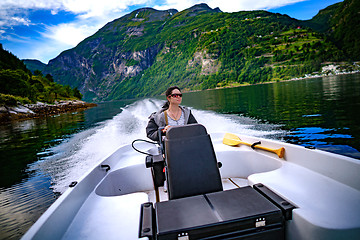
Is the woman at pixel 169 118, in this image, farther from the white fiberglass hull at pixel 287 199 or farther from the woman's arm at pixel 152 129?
the white fiberglass hull at pixel 287 199

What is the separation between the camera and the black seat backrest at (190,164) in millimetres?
1894

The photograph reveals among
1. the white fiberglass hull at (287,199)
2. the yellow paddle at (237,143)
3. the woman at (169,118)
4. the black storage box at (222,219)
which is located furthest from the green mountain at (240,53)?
the black storage box at (222,219)

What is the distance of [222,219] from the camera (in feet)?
4.52

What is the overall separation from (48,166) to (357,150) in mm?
9735

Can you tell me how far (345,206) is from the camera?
1.54m

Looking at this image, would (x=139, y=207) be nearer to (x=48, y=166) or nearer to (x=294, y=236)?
(x=294, y=236)

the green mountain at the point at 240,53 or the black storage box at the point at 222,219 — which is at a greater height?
the green mountain at the point at 240,53

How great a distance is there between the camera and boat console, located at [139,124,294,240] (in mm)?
1358

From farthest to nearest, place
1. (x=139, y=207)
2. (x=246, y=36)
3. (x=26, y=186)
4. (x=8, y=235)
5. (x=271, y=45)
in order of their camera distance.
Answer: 1. (x=246, y=36)
2. (x=271, y=45)
3. (x=26, y=186)
4. (x=8, y=235)
5. (x=139, y=207)

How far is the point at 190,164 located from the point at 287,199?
922 millimetres

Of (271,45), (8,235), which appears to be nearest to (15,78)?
(8,235)

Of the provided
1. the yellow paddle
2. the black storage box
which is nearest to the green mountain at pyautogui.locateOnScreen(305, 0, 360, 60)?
the yellow paddle

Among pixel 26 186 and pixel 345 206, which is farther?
pixel 26 186

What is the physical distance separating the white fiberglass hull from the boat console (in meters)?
0.16
